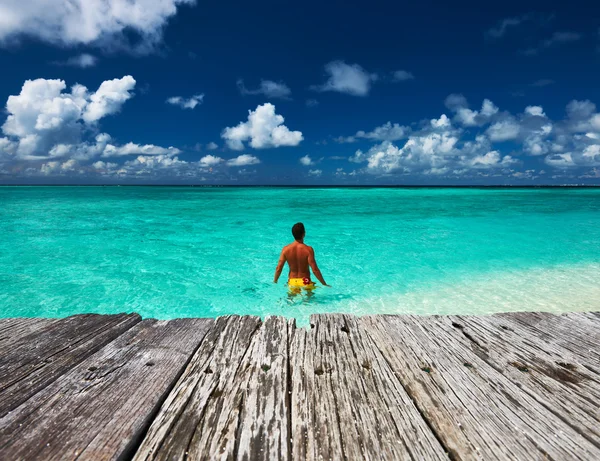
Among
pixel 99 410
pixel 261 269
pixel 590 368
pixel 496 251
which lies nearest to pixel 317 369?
pixel 99 410

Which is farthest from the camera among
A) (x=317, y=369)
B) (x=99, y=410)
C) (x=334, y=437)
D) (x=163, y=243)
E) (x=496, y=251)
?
(x=163, y=243)

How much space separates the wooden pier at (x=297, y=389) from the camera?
1342 millimetres

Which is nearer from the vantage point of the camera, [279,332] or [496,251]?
[279,332]

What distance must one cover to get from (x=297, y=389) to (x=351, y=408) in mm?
301

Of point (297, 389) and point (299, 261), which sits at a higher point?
point (297, 389)

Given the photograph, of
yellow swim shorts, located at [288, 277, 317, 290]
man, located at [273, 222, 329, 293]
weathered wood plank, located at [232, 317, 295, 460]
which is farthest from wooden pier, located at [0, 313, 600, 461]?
yellow swim shorts, located at [288, 277, 317, 290]

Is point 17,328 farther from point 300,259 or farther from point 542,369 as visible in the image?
point 300,259

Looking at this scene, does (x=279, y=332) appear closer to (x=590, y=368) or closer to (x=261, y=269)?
(x=590, y=368)

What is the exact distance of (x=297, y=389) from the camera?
1693mm

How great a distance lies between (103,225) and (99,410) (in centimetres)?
2063

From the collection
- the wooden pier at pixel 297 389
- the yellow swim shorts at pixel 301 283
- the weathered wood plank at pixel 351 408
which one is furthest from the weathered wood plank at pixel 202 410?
the yellow swim shorts at pixel 301 283

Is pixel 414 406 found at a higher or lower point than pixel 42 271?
higher

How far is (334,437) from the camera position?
4.52 feet

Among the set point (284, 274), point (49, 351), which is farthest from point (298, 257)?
point (49, 351)
